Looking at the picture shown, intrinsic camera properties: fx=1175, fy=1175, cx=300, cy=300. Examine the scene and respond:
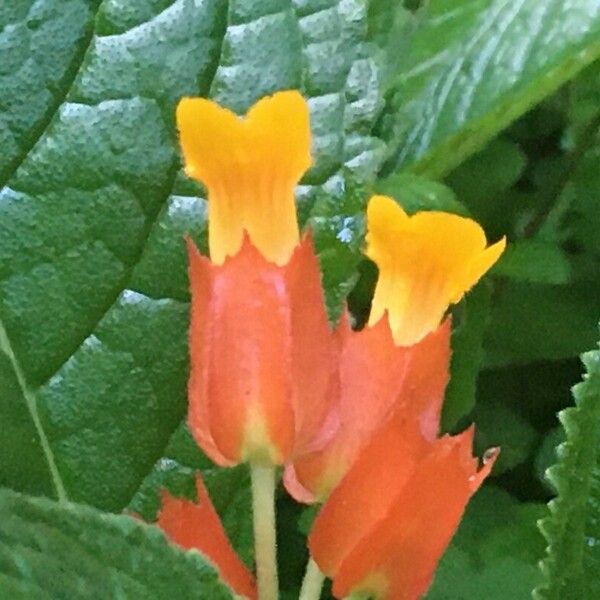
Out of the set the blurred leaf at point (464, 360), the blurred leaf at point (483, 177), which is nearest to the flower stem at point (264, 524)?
the blurred leaf at point (464, 360)

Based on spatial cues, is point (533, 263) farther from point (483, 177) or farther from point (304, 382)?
point (304, 382)

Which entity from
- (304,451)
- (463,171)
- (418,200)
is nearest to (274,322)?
(304,451)

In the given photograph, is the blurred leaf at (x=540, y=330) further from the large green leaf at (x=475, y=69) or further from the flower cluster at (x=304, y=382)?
the flower cluster at (x=304, y=382)

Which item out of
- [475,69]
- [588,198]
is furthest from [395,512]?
[588,198]

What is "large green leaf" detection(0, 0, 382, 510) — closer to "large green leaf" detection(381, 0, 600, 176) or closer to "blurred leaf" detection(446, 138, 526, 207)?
"large green leaf" detection(381, 0, 600, 176)

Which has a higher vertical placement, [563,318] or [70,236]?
[70,236]

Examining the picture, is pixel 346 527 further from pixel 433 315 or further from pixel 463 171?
pixel 463 171
